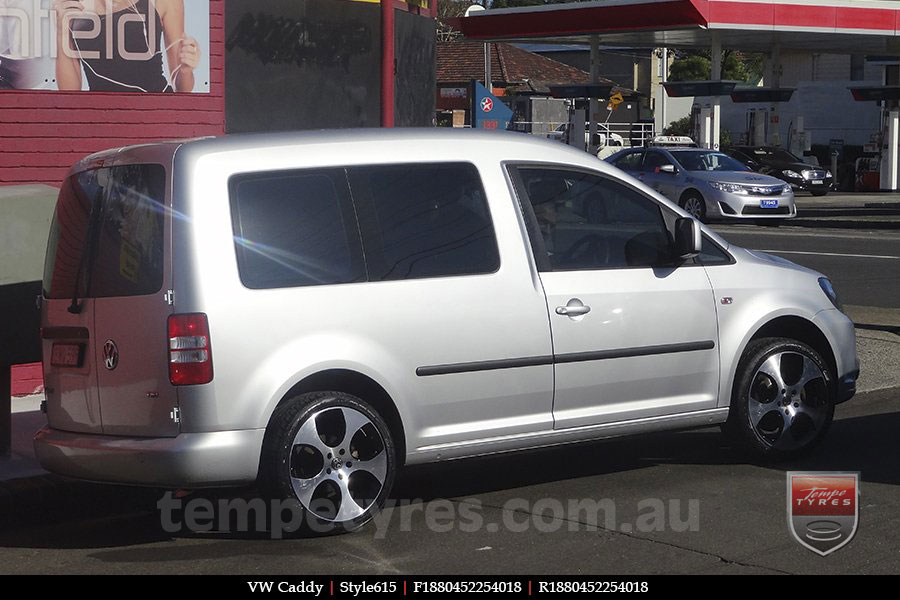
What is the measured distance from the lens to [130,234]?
6238 mm

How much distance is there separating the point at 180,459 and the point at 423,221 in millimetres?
1630

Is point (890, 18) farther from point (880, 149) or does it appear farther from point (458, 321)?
point (458, 321)

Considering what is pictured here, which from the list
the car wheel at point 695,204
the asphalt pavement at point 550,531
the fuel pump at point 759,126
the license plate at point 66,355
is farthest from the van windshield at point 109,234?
the fuel pump at point 759,126

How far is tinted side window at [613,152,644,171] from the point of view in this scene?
89.0 ft

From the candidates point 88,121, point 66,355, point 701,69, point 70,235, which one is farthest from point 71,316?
point 701,69

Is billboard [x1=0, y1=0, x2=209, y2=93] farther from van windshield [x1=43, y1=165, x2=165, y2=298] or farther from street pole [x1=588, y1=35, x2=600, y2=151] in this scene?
street pole [x1=588, y1=35, x2=600, y2=151]

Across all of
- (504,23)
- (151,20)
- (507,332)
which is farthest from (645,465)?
(504,23)

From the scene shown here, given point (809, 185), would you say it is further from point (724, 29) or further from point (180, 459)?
point (180, 459)

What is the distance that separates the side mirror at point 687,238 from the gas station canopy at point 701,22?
3072cm

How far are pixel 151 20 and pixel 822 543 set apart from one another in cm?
669

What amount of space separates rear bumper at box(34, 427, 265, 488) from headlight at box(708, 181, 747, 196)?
20211 millimetres

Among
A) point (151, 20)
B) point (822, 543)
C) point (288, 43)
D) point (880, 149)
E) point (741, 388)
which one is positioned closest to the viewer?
point (822, 543)

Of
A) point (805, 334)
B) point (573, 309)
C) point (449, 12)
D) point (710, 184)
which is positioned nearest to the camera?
point (573, 309)

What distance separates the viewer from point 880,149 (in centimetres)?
3806
